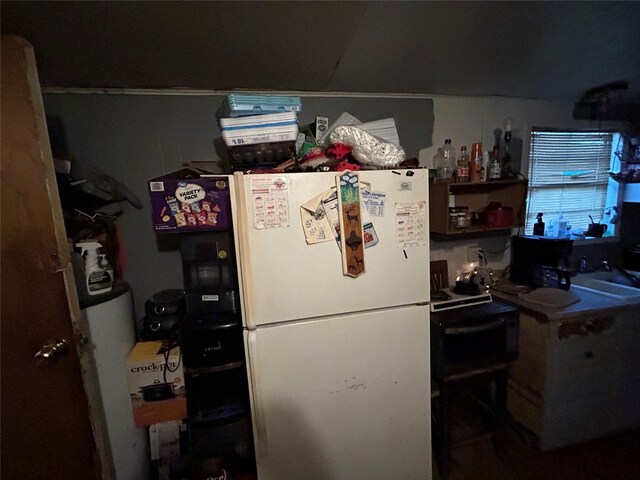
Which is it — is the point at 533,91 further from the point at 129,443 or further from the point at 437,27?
the point at 129,443

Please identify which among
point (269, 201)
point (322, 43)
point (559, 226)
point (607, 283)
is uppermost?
point (322, 43)

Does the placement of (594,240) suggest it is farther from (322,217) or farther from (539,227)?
(322,217)

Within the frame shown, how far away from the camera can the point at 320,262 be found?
1057mm

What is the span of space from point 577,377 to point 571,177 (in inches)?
58.7

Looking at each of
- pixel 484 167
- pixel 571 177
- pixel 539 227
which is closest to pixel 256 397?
pixel 484 167

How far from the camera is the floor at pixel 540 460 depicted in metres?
1.46

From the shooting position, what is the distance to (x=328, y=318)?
1103mm

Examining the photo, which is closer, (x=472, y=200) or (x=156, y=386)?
(x=156, y=386)

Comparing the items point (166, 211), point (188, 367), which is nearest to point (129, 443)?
point (188, 367)

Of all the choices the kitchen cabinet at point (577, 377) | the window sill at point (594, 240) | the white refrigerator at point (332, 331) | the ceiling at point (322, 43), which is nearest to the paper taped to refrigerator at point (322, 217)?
the white refrigerator at point (332, 331)

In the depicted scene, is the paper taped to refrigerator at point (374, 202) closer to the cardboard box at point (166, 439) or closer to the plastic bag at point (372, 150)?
the plastic bag at point (372, 150)

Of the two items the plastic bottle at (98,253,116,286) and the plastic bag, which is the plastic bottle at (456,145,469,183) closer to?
the plastic bag

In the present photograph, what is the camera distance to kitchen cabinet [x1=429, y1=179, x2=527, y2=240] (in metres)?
1.72

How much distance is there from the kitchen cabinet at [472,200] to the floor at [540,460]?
113 centimetres
